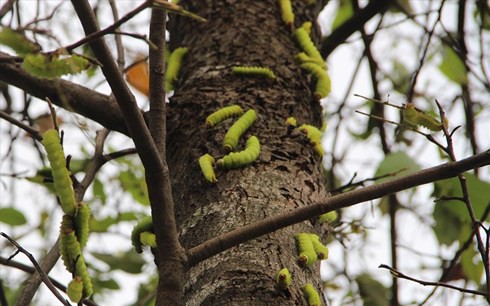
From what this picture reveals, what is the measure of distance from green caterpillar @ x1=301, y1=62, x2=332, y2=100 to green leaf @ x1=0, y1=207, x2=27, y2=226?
116 centimetres

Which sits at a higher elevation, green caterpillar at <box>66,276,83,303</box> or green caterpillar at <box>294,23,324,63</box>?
green caterpillar at <box>294,23,324,63</box>

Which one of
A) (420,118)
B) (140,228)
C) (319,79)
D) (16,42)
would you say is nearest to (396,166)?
(319,79)

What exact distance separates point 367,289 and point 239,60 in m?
1.35

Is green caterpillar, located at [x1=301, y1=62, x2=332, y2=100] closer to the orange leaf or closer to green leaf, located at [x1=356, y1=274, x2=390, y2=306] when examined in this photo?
the orange leaf

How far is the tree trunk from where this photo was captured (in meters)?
1.32

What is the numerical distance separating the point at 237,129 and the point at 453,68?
1561mm

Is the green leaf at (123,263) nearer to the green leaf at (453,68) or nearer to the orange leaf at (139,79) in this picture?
the orange leaf at (139,79)

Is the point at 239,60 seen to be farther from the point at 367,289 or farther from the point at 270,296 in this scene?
the point at 367,289

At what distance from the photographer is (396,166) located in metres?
2.18

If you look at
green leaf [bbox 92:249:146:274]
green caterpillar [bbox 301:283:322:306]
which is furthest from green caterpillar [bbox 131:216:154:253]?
green leaf [bbox 92:249:146:274]

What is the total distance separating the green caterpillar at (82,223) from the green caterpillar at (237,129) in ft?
2.02

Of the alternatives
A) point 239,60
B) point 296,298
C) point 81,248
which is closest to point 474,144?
point 239,60

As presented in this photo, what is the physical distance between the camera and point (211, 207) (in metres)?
1.47

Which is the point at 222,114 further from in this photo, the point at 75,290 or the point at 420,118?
the point at 75,290
